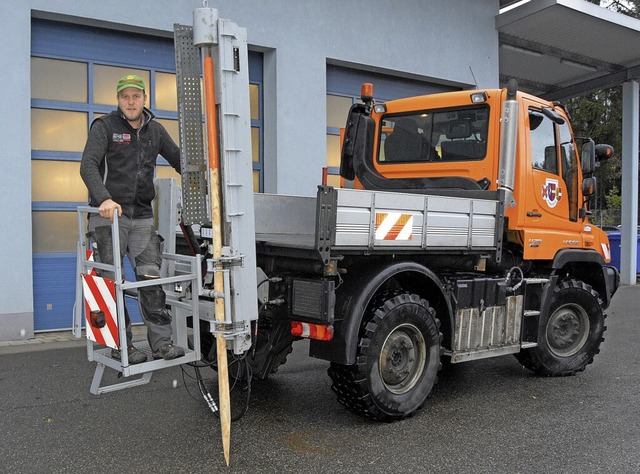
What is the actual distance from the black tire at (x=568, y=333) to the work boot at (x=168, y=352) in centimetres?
338

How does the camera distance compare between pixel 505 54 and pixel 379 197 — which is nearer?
pixel 379 197

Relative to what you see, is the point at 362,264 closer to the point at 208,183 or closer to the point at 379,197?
the point at 379,197

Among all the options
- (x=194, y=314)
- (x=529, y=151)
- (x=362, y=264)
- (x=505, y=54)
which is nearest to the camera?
(x=194, y=314)

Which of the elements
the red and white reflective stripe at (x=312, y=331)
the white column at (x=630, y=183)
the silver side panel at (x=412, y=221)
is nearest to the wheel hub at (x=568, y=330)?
the silver side panel at (x=412, y=221)

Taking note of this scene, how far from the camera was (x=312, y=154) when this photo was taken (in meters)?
9.77

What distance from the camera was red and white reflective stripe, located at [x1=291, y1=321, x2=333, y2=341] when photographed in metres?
4.27

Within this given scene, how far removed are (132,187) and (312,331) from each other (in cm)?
160

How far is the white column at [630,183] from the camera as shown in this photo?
14367 mm

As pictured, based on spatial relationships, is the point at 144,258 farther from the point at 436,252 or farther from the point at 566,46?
the point at 566,46

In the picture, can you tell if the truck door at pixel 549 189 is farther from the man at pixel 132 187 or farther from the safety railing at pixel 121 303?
the man at pixel 132 187

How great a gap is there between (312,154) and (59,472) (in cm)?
677

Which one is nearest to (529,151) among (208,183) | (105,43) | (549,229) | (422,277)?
(549,229)

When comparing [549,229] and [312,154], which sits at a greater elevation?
[312,154]

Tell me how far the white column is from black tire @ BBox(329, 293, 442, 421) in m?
11.3
